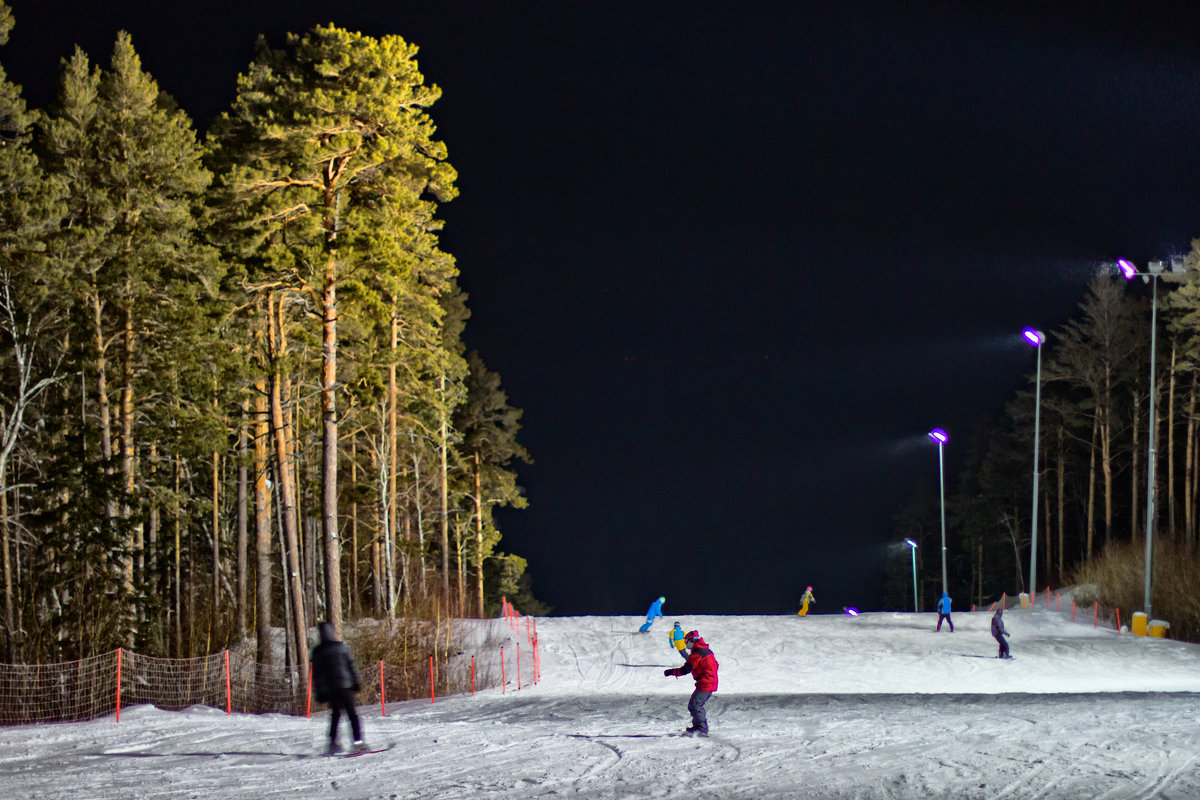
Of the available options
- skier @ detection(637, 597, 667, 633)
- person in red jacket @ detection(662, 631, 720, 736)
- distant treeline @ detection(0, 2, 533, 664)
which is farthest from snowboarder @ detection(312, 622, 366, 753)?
skier @ detection(637, 597, 667, 633)

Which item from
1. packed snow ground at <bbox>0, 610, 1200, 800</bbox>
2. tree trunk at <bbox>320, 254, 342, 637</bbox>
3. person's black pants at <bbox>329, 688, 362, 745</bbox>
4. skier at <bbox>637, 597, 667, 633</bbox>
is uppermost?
→ tree trunk at <bbox>320, 254, 342, 637</bbox>

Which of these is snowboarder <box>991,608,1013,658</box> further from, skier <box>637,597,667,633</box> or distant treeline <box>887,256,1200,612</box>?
skier <box>637,597,667,633</box>

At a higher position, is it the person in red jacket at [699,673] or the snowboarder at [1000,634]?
the person in red jacket at [699,673]

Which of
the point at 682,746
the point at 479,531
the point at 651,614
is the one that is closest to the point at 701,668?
the point at 682,746

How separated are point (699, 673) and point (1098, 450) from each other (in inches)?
2206

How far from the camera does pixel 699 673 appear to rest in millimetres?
15836

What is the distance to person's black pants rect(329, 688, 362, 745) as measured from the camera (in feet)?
45.4

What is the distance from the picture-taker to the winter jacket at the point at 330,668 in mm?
13805

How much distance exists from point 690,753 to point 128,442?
59.5ft

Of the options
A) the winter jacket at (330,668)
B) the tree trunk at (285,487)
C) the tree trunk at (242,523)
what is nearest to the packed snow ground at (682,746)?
the winter jacket at (330,668)

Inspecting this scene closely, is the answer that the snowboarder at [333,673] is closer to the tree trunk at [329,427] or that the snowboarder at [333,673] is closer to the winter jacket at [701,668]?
the winter jacket at [701,668]

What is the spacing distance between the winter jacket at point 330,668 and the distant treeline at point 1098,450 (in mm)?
29039

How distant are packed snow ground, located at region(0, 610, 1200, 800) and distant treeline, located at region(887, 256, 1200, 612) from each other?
19.1m

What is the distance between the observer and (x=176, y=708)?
21.5m
